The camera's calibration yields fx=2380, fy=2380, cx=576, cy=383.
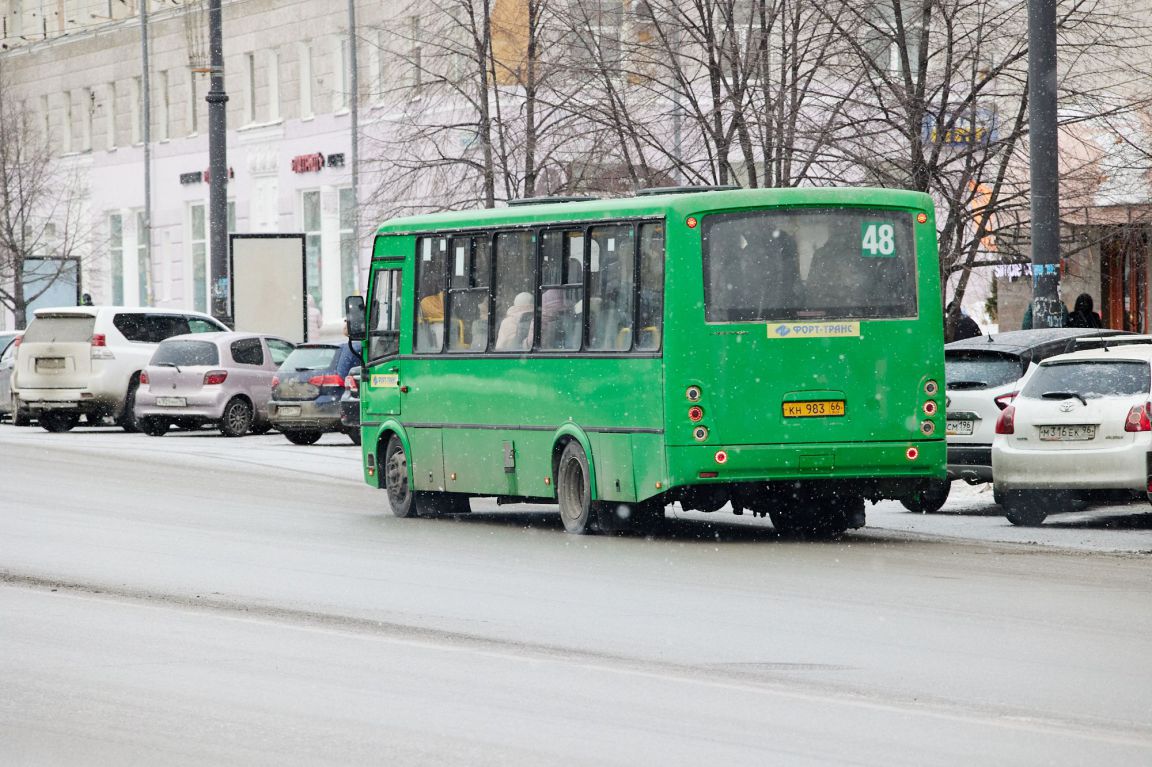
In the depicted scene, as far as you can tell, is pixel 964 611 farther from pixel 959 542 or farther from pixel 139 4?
pixel 139 4

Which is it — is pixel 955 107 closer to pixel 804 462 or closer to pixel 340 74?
pixel 804 462

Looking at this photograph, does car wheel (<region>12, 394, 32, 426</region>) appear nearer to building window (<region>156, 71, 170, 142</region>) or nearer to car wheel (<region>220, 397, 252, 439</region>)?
car wheel (<region>220, 397, 252, 439</region>)

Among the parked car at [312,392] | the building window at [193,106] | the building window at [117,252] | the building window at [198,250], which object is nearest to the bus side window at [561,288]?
the parked car at [312,392]

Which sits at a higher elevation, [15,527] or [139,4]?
[139,4]

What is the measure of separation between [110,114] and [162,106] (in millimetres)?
3054

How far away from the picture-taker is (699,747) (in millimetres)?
8195

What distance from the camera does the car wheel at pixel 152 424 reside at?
34250 mm

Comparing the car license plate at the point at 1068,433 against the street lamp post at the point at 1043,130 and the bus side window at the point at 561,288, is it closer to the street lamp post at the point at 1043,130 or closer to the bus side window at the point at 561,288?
the street lamp post at the point at 1043,130

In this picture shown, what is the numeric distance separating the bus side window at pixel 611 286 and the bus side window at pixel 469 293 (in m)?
1.54

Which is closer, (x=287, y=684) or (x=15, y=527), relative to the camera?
(x=287, y=684)

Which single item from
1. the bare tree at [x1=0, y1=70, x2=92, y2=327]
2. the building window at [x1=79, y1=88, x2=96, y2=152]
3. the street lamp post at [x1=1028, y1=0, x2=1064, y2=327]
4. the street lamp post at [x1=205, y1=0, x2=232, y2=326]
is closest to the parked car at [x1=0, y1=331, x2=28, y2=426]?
the street lamp post at [x1=205, y1=0, x2=232, y2=326]

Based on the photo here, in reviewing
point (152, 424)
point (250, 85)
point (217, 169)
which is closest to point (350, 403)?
point (152, 424)

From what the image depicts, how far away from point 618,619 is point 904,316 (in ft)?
18.5

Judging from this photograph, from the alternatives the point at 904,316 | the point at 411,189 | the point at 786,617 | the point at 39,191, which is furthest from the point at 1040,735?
the point at 39,191
